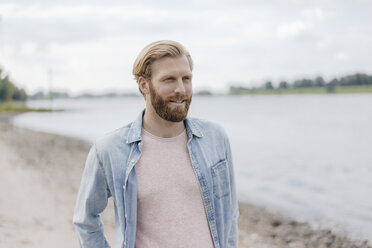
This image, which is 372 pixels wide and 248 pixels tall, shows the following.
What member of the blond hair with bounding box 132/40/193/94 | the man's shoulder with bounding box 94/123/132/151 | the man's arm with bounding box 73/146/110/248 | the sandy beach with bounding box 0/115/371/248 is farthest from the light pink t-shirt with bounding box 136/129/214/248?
the sandy beach with bounding box 0/115/371/248

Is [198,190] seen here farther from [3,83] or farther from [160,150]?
[3,83]

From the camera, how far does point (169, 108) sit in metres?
2.32

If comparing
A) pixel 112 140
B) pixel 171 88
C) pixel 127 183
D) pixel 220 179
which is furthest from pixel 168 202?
pixel 171 88

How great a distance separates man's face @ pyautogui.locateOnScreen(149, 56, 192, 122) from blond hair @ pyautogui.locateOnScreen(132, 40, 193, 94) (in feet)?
0.10

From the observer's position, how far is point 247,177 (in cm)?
1547

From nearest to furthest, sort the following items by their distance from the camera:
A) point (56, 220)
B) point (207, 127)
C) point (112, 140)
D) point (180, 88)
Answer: point (180, 88), point (112, 140), point (207, 127), point (56, 220)

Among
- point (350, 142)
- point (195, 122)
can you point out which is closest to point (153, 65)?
point (195, 122)

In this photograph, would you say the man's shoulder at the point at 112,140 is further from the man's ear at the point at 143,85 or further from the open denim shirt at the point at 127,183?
the man's ear at the point at 143,85

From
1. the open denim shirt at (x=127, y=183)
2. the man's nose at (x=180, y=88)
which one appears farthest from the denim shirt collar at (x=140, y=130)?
the man's nose at (x=180, y=88)

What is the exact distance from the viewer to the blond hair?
230cm

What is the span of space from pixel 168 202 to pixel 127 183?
0.92 feet

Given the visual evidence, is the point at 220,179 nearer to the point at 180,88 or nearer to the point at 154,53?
the point at 180,88

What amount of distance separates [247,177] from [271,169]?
225cm

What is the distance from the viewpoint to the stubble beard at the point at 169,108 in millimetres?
2316
